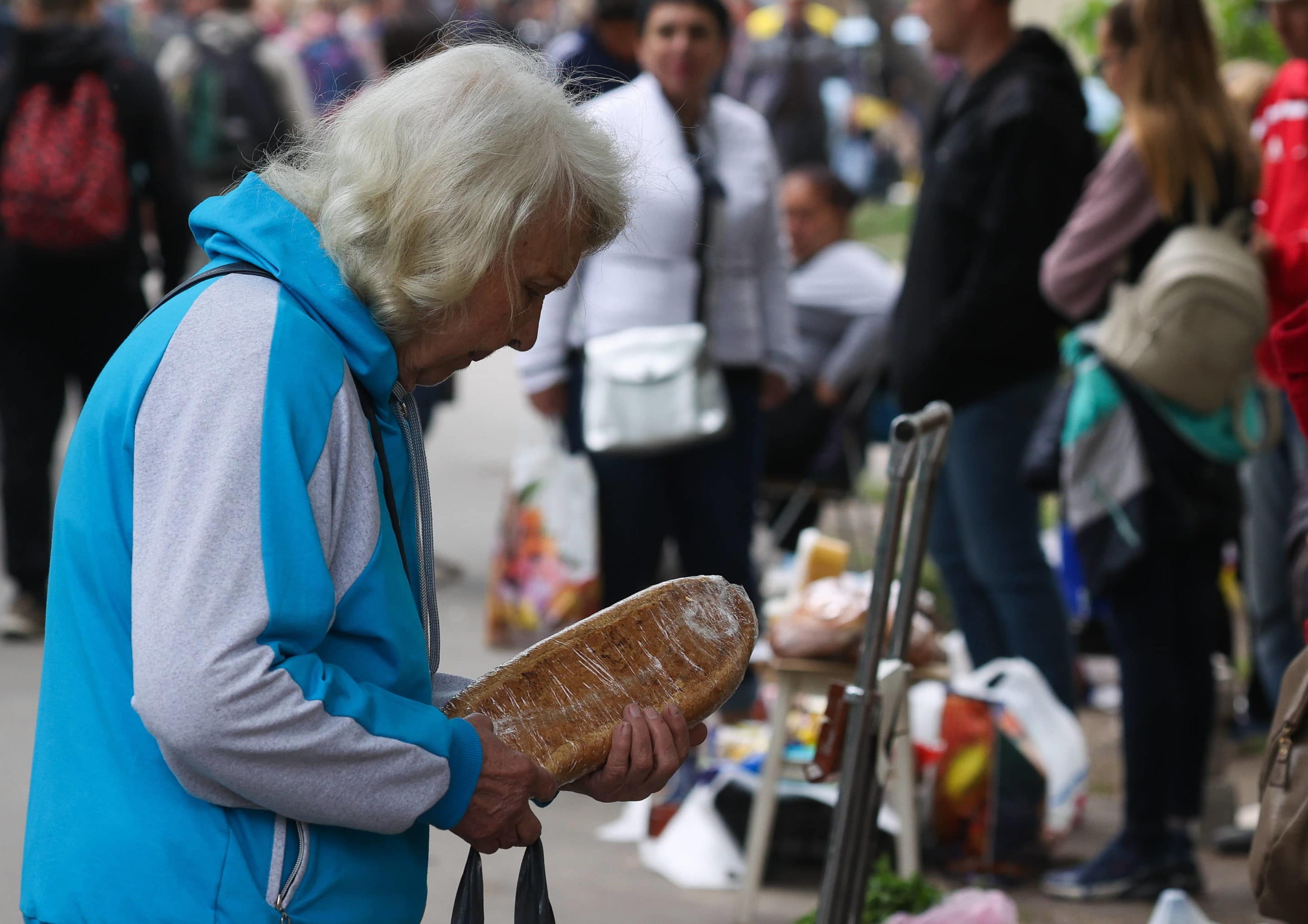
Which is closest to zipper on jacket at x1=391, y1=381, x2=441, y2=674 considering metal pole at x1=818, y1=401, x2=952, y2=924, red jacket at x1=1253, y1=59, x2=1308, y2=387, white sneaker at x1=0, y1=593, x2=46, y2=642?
metal pole at x1=818, y1=401, x2=952, y2=924

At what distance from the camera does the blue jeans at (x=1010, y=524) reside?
3859 millimetres

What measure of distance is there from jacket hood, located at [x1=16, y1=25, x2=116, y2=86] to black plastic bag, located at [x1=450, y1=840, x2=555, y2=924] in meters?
4.01

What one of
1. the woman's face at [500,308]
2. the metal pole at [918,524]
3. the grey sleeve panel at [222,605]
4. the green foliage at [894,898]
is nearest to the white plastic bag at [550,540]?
the green foliage at [894,898]

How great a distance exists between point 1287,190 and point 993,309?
0.73 metres

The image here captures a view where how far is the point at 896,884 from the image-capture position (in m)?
3.00

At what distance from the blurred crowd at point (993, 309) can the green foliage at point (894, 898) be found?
646 millimetres

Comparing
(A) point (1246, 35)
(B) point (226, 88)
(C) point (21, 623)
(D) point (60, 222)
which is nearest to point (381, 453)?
→ (D) point (60, 222)

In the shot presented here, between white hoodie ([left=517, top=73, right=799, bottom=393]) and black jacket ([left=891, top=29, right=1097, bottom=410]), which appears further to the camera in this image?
white hoodie ([left=517, top=73, right=799, bottom=393])

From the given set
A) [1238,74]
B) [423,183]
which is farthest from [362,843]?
[1238,74]

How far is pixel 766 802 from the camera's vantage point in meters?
3.39

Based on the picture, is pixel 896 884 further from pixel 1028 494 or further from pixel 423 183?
pixel 423 183

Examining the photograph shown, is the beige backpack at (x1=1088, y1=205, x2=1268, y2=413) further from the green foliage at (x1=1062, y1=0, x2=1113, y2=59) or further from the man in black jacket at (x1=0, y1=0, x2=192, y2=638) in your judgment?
the man in black jacket at (x1=0, y1=0, x2=192, y2=638)

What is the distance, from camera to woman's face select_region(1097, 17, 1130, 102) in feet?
11.4

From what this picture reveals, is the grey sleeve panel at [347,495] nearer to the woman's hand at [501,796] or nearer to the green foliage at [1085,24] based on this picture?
the woman's hand at [501,796]
